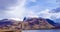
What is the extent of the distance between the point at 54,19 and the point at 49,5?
0.42m

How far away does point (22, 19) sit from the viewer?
14.6 ft

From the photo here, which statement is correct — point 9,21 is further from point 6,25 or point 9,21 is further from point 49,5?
point 49,5

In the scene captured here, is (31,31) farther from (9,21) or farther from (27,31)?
(9,21)

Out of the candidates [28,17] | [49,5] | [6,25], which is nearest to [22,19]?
[28,17]

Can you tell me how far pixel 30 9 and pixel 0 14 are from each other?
839 mm

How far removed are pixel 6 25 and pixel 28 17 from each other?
643mm

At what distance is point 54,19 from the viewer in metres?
4.45

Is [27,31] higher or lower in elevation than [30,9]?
lower

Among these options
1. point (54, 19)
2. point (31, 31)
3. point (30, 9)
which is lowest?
point (31, 31)

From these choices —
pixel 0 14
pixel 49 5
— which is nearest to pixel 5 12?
pixel 0 14

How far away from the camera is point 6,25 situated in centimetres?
436

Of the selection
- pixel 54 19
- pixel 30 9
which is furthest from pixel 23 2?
pixel 54 19

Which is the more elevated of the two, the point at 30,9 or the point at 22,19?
the point at 30,9

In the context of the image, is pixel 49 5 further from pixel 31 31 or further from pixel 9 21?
pixel 9 21
